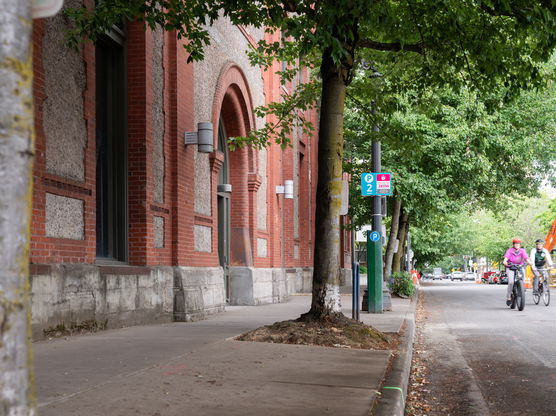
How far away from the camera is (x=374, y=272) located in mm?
14156

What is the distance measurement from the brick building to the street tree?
4.26 ft

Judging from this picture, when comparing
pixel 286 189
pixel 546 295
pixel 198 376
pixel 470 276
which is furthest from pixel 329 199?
pixel 470 276

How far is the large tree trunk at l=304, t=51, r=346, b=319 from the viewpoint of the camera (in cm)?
927

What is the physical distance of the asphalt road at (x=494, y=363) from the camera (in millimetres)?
6191

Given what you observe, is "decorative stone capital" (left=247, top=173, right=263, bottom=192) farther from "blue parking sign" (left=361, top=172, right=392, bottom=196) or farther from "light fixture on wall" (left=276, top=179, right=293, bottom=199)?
"blue parking sign" (left=361, top=172, right=392, bottom=196)

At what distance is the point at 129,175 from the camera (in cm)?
1130

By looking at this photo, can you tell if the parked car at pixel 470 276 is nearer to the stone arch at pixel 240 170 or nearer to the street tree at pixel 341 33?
the stone arch at pixel 240 170

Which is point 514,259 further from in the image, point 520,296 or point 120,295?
point 120,295

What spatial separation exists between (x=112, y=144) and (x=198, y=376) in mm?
6106

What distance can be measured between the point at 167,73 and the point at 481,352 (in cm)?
714

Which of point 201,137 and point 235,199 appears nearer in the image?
point 201,137

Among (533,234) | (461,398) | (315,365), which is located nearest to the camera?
(461,398)

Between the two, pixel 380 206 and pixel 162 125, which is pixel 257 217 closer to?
pixel 380 206

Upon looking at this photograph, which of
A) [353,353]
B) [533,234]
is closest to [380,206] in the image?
[353,353]
